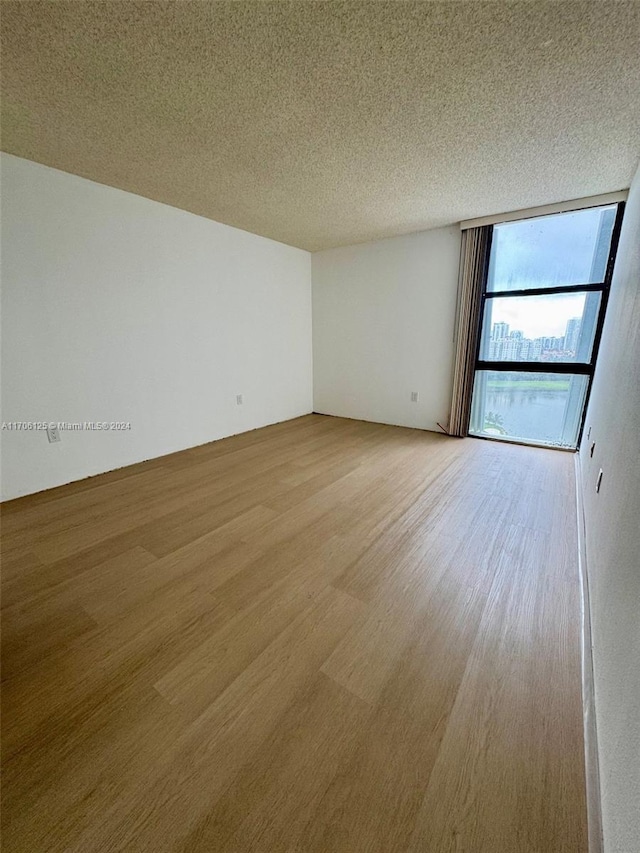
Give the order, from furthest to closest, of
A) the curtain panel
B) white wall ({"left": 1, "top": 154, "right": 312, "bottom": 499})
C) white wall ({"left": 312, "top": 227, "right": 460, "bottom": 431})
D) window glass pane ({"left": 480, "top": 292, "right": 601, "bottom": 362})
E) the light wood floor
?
white wall ({"left": 312, "top": 227, "right": 460, "bottom": 431}) < the curtain panel < window glass pane ({"left": 480, "top": 292, "right": 601, "bottom": 362}) < white wall ({"left": 1, "top": 154, "right": 312, "bottom": 499}) < the light wood floor

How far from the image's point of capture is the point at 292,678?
116cm

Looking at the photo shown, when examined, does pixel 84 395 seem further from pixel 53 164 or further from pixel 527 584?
pixel 527 584

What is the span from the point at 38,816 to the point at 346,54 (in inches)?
110

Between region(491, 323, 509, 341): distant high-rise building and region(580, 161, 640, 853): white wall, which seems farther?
region(491, 323, 509, 341): distant high-rise building

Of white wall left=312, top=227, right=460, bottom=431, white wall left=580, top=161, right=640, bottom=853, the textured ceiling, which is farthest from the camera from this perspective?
white wall left=312, top=227, right=460, bottom=431

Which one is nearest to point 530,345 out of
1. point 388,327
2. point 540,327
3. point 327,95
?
point 540,327

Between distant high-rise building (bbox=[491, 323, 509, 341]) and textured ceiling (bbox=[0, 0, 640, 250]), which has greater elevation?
textured ceiling (bbox=[0, 0, 640, 250])

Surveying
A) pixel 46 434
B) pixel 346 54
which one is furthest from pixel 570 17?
pixel 46 434

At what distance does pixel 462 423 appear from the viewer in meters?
3.89

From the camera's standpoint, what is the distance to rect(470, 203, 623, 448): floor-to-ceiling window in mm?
3043

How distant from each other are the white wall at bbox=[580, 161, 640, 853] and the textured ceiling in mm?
854

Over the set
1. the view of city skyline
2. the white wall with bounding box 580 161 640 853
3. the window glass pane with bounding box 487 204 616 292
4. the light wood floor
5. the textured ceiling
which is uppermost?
the textured ceiling

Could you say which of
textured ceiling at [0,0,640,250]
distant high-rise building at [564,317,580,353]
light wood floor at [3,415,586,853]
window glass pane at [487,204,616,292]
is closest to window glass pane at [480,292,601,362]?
distant high-rise building at [564,317,580,353]

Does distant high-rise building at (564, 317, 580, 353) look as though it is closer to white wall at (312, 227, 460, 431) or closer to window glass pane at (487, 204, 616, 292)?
window glass pane at (487, 204, 616, 292)
